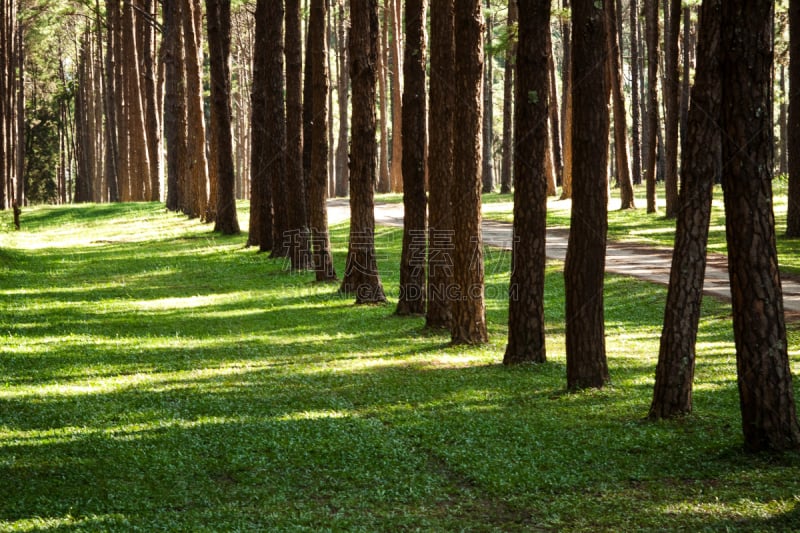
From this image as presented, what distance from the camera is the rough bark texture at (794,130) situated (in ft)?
77.9

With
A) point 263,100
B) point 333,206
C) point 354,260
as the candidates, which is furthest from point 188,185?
point 354,260

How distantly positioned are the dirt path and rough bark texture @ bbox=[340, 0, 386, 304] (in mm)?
5509

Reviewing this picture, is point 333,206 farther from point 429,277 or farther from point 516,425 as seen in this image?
point 516,425

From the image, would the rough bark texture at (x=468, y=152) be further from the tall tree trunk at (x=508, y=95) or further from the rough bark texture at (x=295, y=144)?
the tall tree trunk at (x=508, y=95)

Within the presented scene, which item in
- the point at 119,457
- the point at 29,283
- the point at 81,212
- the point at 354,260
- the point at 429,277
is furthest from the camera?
the point at 81,212

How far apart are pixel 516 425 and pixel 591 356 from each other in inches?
68.3

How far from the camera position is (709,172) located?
8820 millimetres

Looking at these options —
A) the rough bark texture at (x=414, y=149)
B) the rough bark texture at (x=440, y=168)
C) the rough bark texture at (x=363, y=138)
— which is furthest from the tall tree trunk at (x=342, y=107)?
the rough bark texture at (x=440, y=168)

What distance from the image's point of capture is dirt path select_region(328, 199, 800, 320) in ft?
59.3

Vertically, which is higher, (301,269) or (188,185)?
(188,185)

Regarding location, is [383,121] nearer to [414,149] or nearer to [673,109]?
[673,109]

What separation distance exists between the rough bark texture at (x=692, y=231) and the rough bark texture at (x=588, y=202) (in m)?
1.42

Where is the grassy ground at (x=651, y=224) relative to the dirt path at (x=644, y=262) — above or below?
above

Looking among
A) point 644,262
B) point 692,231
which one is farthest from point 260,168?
point 692,231
